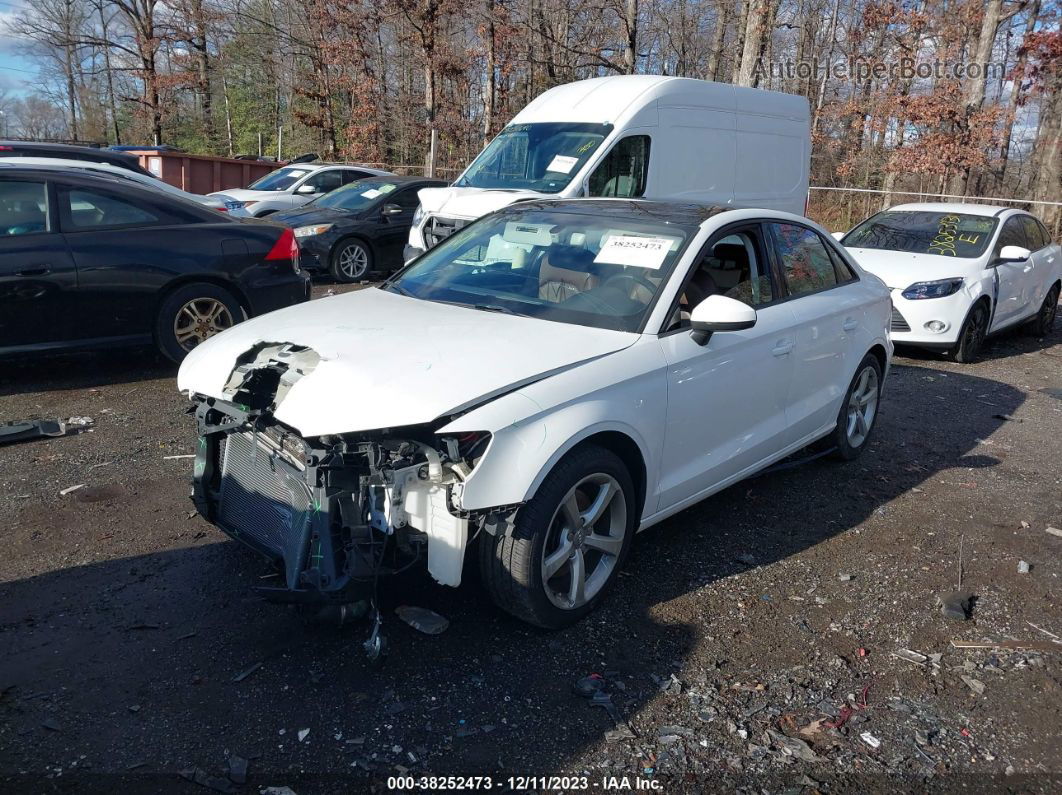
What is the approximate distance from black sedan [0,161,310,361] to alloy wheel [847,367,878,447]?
15.5 feet

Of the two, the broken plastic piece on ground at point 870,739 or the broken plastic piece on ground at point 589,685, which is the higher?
the broken plastic piece on ground at point 589,685

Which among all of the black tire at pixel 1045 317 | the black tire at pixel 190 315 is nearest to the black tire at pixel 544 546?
the black tire at pixel 190 315

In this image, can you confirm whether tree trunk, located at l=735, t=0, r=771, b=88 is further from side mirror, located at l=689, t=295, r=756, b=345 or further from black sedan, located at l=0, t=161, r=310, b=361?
side mirror, located at l=689, t=295, r=756, b=345

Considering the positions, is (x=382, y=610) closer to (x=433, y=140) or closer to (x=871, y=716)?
(x=871, y=716)

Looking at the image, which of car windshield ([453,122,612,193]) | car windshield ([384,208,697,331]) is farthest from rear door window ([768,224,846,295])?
car windshield ([453,122,612,193])

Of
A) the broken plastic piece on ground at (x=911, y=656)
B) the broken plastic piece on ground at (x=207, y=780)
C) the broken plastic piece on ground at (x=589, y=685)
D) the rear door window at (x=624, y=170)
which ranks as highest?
the rear door window at (x=624, y=170)

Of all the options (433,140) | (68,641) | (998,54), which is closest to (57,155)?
(68,641)

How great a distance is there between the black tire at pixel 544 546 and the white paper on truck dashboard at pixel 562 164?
6.60m

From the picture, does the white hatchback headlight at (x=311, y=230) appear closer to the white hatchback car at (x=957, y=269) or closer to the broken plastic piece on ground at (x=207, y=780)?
the white hatchback car at (x=957, y=269)

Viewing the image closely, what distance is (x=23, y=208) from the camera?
6520 millimetres

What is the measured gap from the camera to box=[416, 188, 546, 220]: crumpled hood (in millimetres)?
9430

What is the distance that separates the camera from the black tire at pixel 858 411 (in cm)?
572

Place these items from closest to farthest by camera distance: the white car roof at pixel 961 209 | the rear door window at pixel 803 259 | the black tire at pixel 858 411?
the rear door window at pixel 803 259 → the black tire at pixel 858 411 → the white car roof at pixel 961 209

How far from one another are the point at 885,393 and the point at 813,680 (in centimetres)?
523
